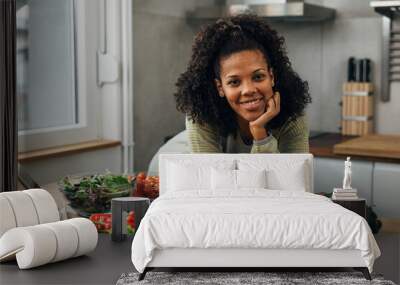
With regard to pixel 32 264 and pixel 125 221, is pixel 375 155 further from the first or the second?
pixel 32 264

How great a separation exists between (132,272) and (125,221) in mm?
656

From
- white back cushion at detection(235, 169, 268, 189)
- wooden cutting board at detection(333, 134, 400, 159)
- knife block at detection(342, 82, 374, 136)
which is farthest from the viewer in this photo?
knife block at detection(342, 82, 374, 136)

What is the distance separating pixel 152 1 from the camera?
579 cm

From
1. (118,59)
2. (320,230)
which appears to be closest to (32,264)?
(320,230)

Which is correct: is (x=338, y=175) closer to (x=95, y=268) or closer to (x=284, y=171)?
(x=284, y=171)

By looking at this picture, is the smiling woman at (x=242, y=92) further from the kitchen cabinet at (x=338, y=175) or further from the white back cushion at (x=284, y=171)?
the kitchen cabinet at (x=338, y=175)

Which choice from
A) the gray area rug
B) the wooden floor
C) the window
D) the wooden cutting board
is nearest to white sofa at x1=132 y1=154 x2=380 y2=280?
the gray area rug

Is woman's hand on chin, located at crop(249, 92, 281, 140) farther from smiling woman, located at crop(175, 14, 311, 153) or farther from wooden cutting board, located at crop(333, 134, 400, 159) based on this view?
wooden cutting board, located at crop(333, 134, 400, 159)

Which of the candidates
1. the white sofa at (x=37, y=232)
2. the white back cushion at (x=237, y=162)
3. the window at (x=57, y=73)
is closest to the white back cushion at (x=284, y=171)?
the white back cushion at (x=237, y=162)

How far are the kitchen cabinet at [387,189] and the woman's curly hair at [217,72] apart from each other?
36.7 inches

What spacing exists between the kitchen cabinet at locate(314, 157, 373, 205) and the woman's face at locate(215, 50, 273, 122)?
1.05m

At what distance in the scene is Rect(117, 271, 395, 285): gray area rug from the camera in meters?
3.75

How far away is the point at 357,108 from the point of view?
19.8 feet

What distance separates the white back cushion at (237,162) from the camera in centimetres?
449
